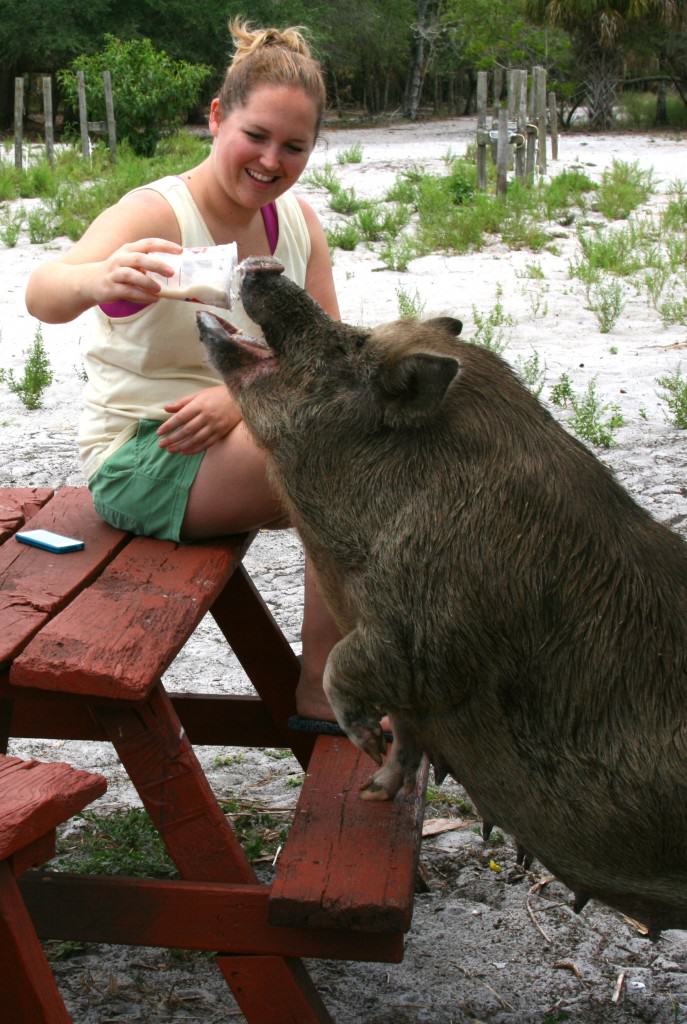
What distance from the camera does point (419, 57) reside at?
107 feet

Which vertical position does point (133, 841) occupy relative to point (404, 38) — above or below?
below

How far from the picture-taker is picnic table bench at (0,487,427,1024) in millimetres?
2178

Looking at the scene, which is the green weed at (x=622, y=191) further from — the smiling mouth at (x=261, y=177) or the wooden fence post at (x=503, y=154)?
the smiling mouth at (x=261, y=177)

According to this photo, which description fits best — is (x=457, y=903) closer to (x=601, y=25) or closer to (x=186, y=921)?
(x=186, y=921)

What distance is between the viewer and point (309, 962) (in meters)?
2.79

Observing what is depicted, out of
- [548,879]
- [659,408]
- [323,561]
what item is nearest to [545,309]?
[659,408]

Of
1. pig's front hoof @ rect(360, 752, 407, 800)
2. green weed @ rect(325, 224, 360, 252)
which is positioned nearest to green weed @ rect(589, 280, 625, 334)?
green weed @ rect(325, 224, 360, 252)

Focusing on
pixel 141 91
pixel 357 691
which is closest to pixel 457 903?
pixel 357 691

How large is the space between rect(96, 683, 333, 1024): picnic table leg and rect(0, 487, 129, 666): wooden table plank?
0.70 ft

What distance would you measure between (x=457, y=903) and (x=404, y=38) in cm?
3199

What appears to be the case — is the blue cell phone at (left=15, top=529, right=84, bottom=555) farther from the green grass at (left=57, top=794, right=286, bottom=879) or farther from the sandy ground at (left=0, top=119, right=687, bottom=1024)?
the sandy ground at (left=0, top=119, right=687, bottom=1024)

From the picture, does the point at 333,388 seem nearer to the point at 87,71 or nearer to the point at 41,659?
the point at 41,659

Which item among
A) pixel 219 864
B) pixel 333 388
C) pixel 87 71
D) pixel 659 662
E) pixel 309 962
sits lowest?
pixel 309 962

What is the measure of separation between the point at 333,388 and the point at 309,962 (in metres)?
1.26
